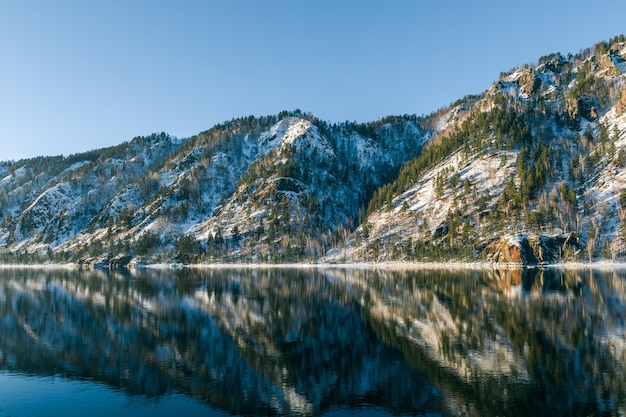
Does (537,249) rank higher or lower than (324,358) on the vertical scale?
higher

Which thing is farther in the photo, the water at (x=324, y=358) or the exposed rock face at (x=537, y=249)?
the exposed rock face at (x=537, y=249)

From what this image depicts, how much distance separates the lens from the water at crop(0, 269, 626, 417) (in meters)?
30.8

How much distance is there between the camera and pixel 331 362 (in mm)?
40844

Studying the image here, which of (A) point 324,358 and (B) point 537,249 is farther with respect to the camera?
(B) point 537,249

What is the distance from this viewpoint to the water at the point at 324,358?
30.8 m

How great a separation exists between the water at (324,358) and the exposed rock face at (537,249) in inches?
4008

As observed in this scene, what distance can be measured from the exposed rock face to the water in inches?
4008

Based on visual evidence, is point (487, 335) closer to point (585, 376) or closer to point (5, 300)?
point (585, 376)

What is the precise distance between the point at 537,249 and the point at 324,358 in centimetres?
15850

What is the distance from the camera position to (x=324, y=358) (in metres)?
42.3

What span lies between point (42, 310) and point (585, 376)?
80437 mm

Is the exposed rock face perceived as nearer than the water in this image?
No

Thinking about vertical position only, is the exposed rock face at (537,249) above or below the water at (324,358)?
above

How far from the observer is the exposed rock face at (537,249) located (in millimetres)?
173250
